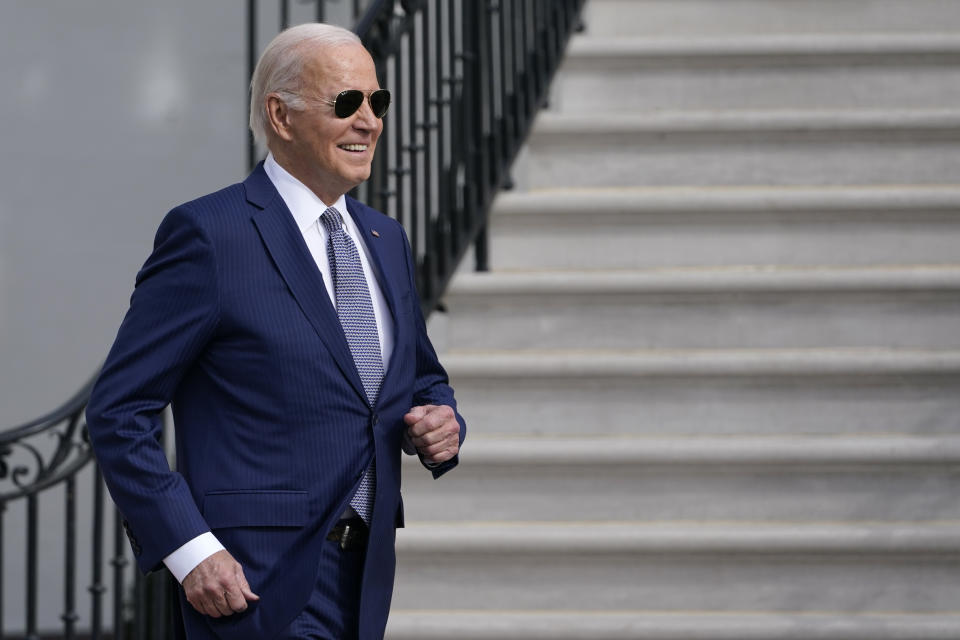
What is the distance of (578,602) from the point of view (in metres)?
3.25

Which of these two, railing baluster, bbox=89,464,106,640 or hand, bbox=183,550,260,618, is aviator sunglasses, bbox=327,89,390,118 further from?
railing baluster, bbox=89,464,106,640

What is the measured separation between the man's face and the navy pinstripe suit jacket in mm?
94

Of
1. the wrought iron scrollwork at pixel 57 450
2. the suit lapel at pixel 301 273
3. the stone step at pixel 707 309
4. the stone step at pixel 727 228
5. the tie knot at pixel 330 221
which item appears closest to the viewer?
the suit lapel at pixel 301 273

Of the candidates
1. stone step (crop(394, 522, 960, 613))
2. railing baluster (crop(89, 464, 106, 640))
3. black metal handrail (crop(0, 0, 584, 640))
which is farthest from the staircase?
railing baluster (crop(89, 464, 106, 640))

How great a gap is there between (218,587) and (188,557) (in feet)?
0.16

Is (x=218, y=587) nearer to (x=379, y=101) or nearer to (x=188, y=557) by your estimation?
(x=188, y=557)

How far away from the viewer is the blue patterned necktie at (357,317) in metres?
1.80

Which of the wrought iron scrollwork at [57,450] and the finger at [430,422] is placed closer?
the finger at [430,422]

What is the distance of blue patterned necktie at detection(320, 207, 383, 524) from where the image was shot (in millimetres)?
1803

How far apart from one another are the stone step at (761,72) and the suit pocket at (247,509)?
2.76 m

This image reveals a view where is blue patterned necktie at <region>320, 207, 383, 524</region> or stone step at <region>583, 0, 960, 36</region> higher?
blue patterned necktie at <region>320, 207, 383, 524</region>

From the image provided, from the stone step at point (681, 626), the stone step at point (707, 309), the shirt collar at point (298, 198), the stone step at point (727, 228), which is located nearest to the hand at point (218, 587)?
the shirt collar at point (298, 198)

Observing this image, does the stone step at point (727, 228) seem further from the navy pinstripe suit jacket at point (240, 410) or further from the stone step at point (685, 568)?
the navy pinstripe suit jacket at point (240, 410)

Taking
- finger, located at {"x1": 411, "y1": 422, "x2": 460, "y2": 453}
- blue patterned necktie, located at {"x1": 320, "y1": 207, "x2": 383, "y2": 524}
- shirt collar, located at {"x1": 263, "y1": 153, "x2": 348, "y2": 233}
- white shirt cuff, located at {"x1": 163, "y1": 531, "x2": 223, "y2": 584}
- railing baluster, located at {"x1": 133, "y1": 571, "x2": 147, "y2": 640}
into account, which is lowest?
railing baluster, located at {"x1": 133, "y1": 571, "x2": 147, "y2": 640}
